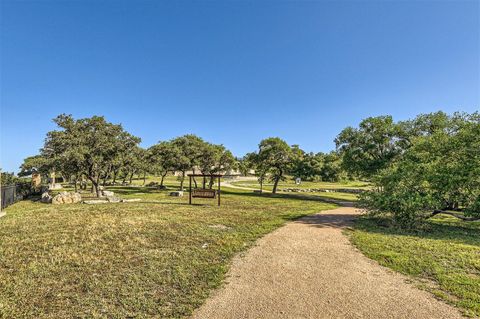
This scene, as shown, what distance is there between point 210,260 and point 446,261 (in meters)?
6.85

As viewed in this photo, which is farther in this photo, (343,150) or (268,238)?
(343,150)

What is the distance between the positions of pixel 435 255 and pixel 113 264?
31.5ft

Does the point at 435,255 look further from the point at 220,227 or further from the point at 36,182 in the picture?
the point at 36,182

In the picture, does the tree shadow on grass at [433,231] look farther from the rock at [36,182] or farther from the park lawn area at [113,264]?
the rock at [36,182]

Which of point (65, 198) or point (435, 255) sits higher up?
point (65, 198)

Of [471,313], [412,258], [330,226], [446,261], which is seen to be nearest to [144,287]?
[471,313]

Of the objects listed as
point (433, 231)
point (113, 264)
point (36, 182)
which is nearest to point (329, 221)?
point (433, 231)

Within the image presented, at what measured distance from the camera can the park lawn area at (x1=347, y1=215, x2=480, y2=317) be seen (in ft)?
16.6

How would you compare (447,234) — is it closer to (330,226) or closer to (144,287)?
(330,226)

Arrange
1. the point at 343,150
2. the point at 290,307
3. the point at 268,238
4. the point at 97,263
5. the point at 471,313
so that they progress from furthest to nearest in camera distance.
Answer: the point at 343,150 → the point at 268,238 → the point at 97,263 → the point at 290,307 → the point at 471,313

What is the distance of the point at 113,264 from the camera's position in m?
6.43

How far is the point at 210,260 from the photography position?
681cm

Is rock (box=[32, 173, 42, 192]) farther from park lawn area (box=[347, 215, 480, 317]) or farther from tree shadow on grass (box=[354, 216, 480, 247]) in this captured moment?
tree shadow on grass (box=[354, 216, 480, 247])

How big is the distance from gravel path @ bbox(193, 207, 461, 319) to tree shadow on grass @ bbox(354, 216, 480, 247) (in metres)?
3.85
